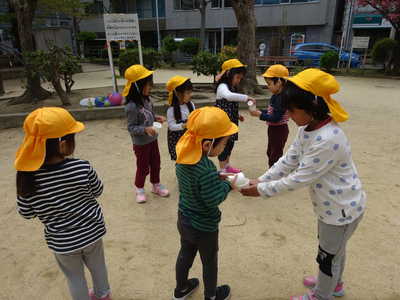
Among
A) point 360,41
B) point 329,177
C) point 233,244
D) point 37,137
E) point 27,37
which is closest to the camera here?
point 37,137

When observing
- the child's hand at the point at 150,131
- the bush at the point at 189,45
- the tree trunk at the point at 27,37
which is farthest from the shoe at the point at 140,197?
the bush at the point at 189,45

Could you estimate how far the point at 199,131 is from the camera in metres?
1.57

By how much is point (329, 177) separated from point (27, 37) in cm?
889

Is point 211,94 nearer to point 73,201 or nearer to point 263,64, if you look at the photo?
point 73,201

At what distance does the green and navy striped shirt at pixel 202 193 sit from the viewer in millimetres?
1622

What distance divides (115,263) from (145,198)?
103 cm

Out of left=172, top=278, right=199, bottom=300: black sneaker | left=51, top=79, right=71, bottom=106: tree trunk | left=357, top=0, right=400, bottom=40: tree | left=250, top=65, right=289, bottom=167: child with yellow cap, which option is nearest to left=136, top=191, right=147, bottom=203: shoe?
left=172, top=278, right=199, bottom=300: black sneaker

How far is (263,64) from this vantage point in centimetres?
1912

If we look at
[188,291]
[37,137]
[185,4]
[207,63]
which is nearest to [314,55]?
[207,63]

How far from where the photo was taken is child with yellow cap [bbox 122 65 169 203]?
2928 mm

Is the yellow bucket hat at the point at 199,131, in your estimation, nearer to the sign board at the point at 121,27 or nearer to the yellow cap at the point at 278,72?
the yellow cap at the point at 278,72

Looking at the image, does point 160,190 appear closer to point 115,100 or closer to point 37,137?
point 37,137

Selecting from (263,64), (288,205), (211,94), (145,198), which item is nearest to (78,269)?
(145,198)

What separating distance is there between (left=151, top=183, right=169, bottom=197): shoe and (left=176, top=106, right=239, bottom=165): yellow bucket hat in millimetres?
2010
